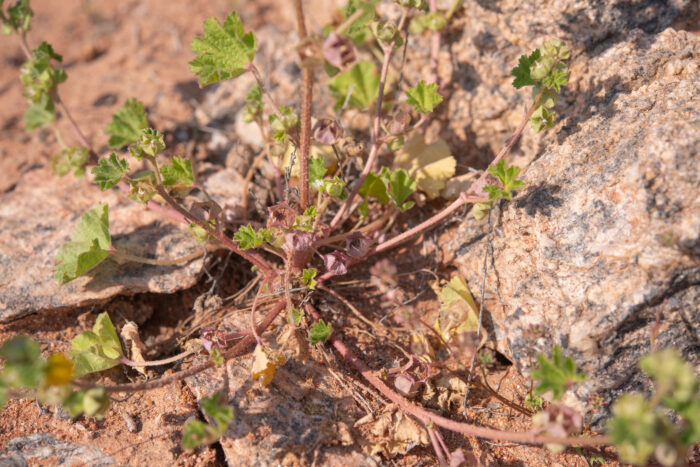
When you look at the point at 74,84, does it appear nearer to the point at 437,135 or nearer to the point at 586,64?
the point at 437,135

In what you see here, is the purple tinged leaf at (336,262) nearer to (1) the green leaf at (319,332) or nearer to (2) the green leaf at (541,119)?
(1) the green leaf at (319,332)

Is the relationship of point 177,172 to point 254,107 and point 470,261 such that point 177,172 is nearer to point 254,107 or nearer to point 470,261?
point 254,107

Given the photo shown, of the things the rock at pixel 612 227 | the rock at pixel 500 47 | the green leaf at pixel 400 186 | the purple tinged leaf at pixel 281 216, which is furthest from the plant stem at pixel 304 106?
the rock at pixel 500 47

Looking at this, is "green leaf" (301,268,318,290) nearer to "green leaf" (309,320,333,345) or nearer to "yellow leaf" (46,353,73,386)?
"green leaf" (309,320,333,345)

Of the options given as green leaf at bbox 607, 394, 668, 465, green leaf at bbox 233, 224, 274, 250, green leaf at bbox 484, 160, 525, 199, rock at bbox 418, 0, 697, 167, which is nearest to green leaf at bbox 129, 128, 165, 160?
green leaf at bbox 233, 224, 274, 250

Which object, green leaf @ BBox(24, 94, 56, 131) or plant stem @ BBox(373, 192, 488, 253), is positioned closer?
plant stem @ BBox(373, 192, 488, 253)

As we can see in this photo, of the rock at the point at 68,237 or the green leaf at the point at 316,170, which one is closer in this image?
the green leaf at the point at 316,170

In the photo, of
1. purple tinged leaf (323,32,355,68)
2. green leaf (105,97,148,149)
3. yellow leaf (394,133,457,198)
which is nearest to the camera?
purple tinged leaf (323,32,355,68)
